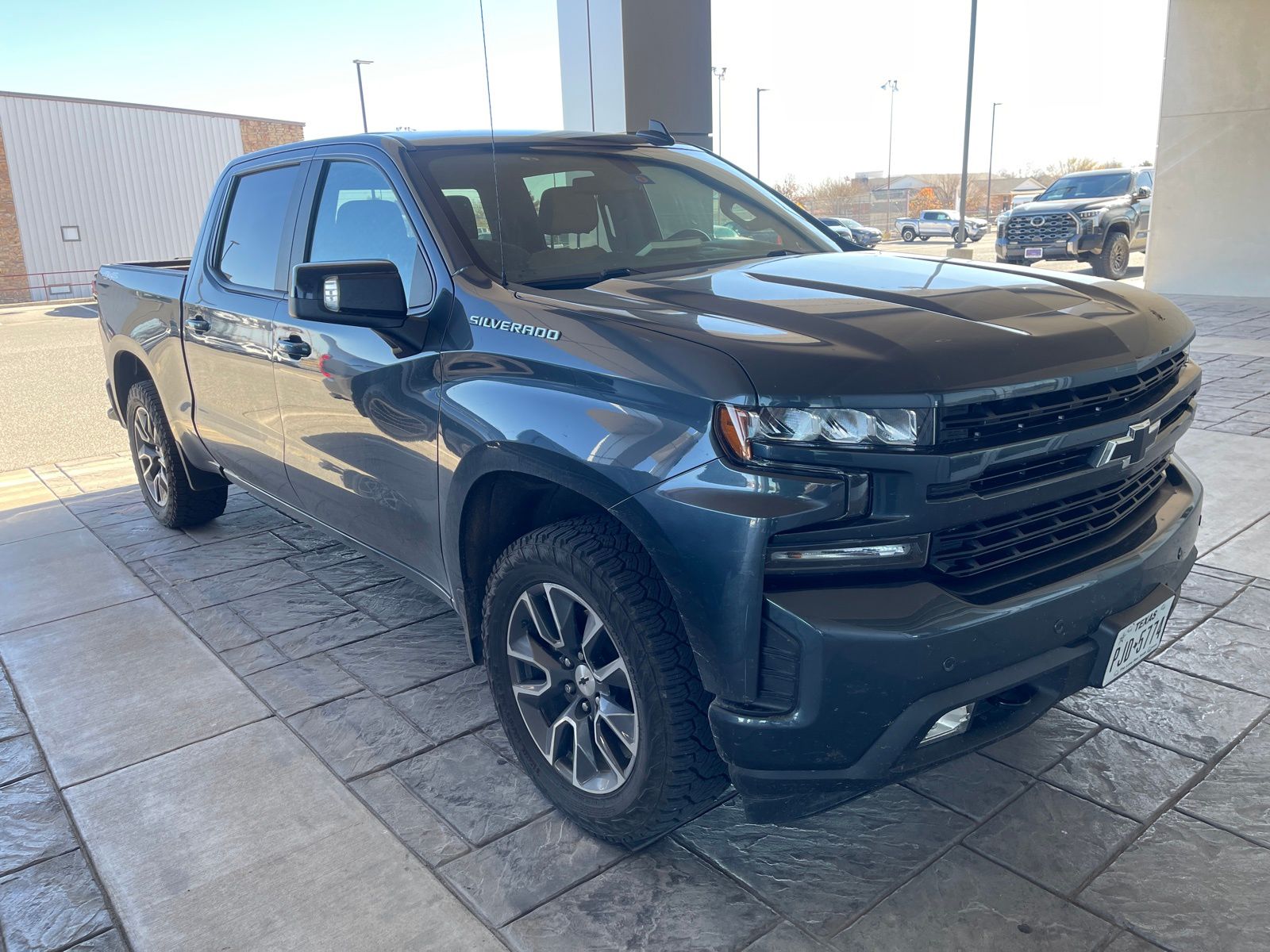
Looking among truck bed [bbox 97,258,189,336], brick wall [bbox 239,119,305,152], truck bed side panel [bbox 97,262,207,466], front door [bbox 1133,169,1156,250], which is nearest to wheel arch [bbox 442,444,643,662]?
truck bed side panel [bbox 97,262,207,466]

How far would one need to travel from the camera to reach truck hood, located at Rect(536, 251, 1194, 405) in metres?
1.90

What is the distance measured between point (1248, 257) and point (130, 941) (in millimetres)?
14989

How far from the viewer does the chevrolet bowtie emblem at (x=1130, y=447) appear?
2.14m

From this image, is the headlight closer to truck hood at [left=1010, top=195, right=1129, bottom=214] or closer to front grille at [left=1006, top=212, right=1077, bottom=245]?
front grille at [left=1006, top=212, right=1077, bottom=245]

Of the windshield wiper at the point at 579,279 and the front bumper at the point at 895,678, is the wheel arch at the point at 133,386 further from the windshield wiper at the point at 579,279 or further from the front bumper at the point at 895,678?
the front bumper at the point at 895,678

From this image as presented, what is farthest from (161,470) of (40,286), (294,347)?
(40,286)

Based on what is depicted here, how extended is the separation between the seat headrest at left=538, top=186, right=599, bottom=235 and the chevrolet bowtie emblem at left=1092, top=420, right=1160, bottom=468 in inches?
63.3

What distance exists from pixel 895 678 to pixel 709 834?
2.88 ft

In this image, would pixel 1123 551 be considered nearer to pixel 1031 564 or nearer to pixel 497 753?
pixel 1031 564

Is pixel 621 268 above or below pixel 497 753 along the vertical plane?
above

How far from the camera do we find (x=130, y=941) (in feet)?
7.15

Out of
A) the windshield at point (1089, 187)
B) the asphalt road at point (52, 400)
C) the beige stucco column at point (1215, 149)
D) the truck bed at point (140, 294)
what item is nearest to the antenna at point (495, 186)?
the truck bed at point (140, 294)

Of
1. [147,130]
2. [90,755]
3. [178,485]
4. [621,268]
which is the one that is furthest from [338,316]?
[147,130]

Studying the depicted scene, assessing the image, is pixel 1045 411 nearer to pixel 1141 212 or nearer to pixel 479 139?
pixel 479 139
